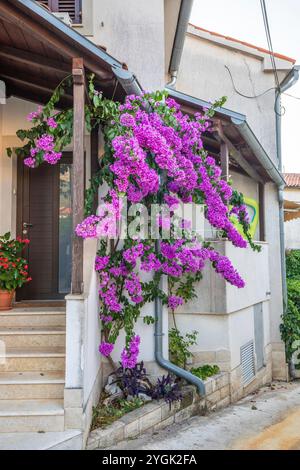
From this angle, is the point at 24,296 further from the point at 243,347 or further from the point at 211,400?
the point at 243,347

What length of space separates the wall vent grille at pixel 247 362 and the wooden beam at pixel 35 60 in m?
5.88

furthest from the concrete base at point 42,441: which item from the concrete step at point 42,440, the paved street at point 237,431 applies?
the paved street at point 237,431

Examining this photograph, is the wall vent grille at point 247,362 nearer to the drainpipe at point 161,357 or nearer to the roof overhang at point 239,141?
the drainpipe at point 161,357

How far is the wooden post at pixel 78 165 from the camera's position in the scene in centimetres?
450

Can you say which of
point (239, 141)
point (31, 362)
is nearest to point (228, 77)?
point (239, 141)

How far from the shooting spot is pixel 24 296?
6980 mm

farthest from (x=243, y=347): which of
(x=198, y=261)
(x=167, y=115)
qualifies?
(x=167, y=115)

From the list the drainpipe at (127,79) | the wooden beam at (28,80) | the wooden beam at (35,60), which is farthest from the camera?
the wooden beam at (28,80)

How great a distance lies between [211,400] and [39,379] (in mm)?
2994

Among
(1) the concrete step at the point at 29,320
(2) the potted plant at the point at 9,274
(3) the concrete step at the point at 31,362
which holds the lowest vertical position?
(3) the concrete step at the point at 31,362

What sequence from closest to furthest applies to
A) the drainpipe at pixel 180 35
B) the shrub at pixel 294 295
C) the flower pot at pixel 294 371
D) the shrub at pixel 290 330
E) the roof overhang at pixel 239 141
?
the roof overhang at pixel 239 141 → the drainpipe at pixel 180 35 → the shrub at pixel 290 330 → the flower pot at pixel 294 371 → the shrub at pixel 294 295

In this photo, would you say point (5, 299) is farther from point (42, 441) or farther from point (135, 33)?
point (135, 33)

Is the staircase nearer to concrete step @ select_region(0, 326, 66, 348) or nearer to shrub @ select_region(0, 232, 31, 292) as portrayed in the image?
concrete step @ select_region(0, 326, 66, 348)
